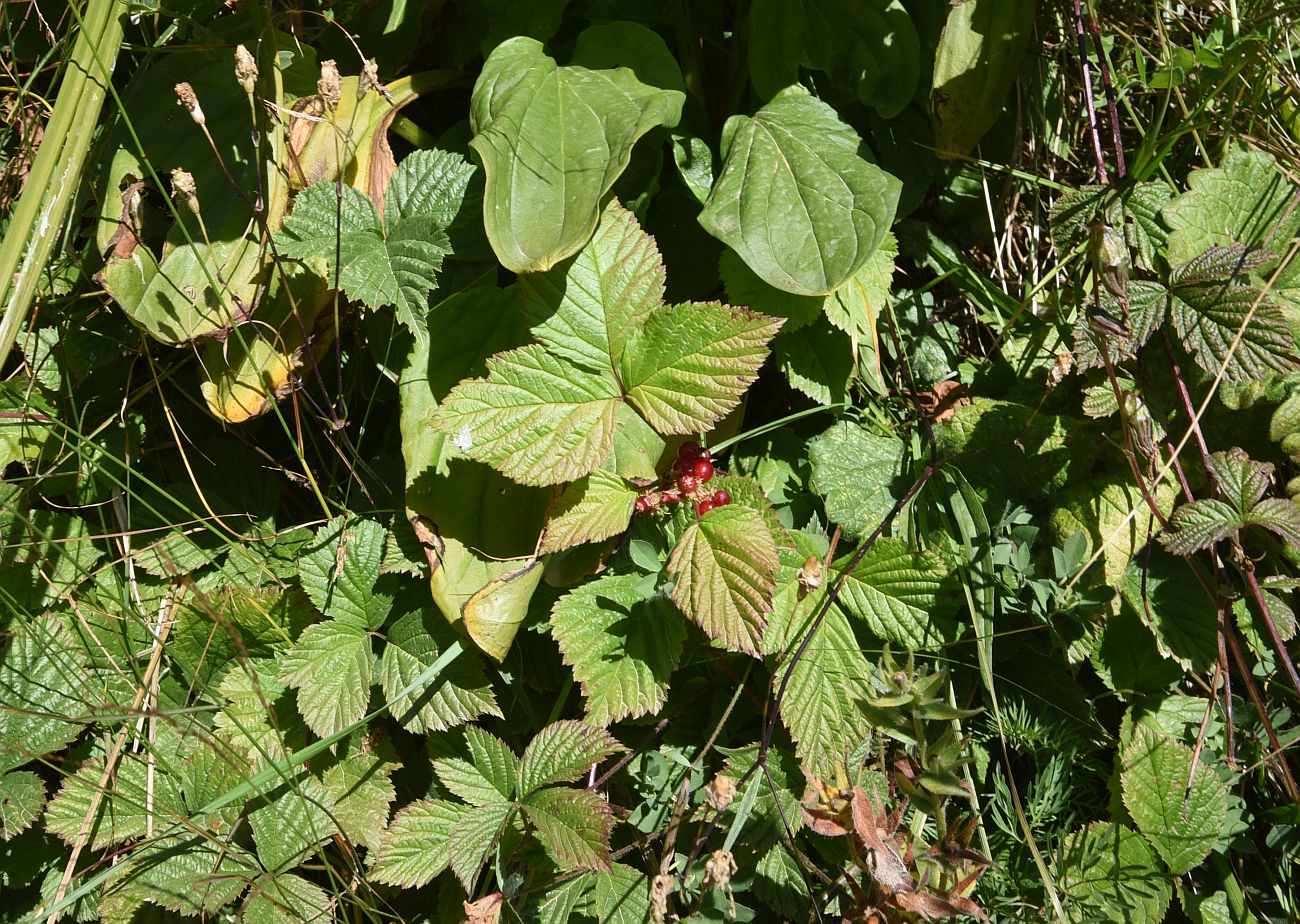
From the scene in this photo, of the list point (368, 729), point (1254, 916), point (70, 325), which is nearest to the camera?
point (1254, 916)

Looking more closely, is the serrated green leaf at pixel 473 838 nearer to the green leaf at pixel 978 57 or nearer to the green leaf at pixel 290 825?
the green leaf at pixel 290 825

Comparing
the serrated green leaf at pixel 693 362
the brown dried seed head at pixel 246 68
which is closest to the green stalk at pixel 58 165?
the brown dried seed head at pixel 246 68

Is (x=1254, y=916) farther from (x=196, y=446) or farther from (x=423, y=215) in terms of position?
(x=196, y=446)

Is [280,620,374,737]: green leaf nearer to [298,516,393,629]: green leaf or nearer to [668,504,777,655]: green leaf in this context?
[298,516,393,629]: green leaf

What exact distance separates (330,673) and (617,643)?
1.39 ft

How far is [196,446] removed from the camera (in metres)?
1.76

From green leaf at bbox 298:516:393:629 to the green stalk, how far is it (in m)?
0.50

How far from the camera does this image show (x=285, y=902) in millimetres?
1459

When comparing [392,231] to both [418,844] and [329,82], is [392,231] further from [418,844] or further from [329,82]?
[418,844]

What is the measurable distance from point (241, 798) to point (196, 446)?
60 centimetres

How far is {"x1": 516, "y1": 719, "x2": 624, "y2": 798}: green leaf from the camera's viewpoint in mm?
1399

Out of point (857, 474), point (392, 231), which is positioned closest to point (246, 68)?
point (392, 231)

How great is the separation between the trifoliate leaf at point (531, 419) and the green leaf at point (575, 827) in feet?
1.41

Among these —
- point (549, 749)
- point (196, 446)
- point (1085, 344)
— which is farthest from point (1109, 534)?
point (196, 446)
